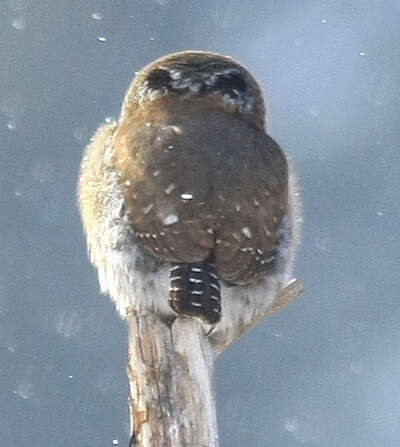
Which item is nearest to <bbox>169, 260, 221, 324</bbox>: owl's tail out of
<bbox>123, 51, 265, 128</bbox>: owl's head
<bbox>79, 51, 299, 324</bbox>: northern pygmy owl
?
<bbox>79, 51, 299, 324</bbox>: northern pygmy owl

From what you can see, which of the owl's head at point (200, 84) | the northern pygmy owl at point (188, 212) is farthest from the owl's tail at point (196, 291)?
the owl's head at point (200, 84)

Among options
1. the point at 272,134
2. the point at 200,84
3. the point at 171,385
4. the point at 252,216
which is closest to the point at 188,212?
the point at 252,216

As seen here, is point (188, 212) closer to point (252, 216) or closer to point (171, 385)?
point (252, 216)

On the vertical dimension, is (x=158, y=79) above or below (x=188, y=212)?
above

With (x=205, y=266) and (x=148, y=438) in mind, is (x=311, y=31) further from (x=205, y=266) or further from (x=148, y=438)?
(x=148, y=438)

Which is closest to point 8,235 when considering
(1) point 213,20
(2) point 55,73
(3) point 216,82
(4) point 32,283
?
(4) point 32,283

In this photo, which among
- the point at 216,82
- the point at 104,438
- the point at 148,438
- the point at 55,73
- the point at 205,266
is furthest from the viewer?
the point at 55,73

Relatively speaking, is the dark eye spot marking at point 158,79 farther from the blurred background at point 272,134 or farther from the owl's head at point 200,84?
the blurred background at point 272,134
